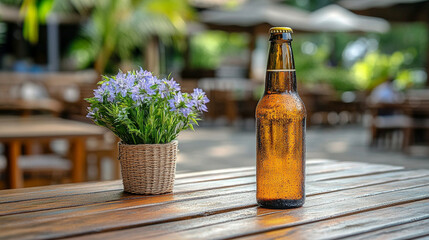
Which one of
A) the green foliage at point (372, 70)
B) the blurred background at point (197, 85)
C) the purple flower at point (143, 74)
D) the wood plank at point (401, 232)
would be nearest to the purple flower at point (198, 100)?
the purple flower at point (143, 74)

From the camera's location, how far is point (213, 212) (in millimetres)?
1354

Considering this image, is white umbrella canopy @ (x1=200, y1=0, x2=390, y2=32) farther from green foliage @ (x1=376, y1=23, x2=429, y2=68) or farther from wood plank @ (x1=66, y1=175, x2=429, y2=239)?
green foliage @ (x1=376, y1=23, x2=429, y2=68)

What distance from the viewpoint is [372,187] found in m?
1.75

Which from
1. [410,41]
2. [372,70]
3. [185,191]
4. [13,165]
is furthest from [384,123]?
[410,41]

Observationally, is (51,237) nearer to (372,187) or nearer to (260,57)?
(372,187)

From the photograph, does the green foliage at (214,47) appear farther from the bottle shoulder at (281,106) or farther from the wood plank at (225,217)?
the bottle shoulder at (281,106)

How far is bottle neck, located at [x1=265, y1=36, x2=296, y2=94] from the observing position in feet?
4.60

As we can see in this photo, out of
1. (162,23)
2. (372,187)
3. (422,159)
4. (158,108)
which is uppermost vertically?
(162,23)

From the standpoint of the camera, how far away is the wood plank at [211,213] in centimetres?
117

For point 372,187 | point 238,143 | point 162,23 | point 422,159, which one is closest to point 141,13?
point 162,23

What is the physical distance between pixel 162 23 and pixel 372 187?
7.37 metres

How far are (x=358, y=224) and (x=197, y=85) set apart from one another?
1100 cm

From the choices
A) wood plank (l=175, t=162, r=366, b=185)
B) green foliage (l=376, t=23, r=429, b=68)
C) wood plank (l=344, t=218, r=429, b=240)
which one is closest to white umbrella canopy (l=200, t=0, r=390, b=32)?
wood plank (l=175, t=162, r=366, b=185)

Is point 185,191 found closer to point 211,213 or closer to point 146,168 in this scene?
point 146,168
